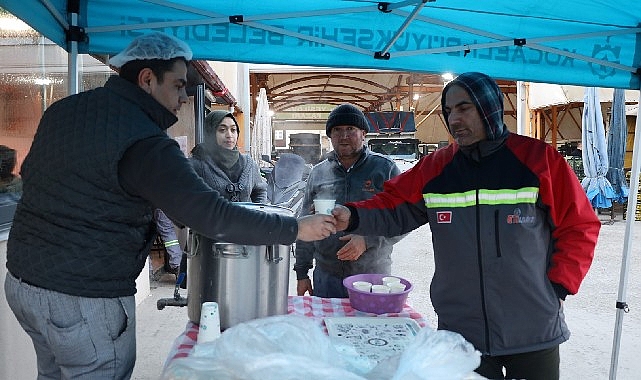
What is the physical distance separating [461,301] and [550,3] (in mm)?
1717

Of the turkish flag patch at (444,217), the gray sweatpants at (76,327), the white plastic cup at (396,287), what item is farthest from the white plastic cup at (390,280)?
the gray sweatpants at (76,327)

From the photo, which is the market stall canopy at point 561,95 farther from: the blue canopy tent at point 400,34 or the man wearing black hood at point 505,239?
the man wearing black hood at point 505,239

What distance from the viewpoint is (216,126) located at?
161 inches

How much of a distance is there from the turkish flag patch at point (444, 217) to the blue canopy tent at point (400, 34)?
105cm

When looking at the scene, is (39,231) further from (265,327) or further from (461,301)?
(461,301)

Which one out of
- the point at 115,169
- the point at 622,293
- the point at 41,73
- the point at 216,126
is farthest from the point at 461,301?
the point at 41,73

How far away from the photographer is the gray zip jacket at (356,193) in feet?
9.33

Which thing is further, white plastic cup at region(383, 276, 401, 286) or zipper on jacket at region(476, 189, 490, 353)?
white plastic cup at region(383, 276, 401, 286)

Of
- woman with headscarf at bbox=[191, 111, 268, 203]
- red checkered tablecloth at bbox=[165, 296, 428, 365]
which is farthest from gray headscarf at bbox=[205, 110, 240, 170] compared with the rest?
red checkered tablecloth at bbox=[165, 296, 428, 365]

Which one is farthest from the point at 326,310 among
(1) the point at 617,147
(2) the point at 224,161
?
(1) the point at 617,147

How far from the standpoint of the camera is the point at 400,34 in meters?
2.60

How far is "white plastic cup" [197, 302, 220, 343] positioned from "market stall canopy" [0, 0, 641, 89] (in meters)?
1.63

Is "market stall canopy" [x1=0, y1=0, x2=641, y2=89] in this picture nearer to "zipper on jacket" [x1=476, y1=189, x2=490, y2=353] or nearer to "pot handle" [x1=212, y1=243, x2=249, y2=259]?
"zipper on jacket" [x1=476, y1=189, x2=490, y2=353]

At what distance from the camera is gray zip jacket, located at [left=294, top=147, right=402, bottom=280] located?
2.84 m
